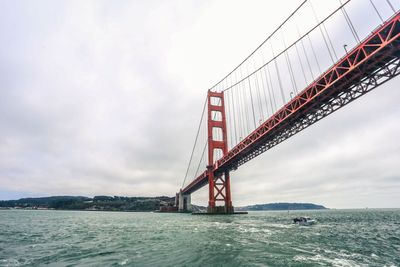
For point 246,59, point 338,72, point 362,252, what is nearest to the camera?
point 362,252

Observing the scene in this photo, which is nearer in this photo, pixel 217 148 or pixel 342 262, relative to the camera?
pixel 342 262

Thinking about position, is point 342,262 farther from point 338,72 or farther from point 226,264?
point 338,72

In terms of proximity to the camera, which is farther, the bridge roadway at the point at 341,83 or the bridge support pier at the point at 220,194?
the bridge support pier at the point at 220,194

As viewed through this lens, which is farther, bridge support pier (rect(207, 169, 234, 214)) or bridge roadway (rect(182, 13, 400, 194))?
bridge support pier (rect(207, 169, 234, 214))

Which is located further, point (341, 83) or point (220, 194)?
point (220, 194)

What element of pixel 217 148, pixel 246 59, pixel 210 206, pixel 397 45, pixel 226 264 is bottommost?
pixel 226 264

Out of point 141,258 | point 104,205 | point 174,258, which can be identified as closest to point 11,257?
point 141,258

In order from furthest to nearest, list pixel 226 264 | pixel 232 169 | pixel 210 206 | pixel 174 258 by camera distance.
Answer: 1. pixel 232 169
2. pixel 210 206
3. pixel 174 258
4. pixel 226 264

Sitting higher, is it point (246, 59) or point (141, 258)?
point (246, 59)
